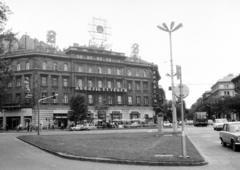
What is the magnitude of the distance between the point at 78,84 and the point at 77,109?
861 cm

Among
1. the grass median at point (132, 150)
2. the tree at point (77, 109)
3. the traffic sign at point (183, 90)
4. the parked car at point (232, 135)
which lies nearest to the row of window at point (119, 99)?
the tree at point (77, 109)

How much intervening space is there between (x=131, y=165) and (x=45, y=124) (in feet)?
151

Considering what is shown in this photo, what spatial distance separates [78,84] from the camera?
5991cm

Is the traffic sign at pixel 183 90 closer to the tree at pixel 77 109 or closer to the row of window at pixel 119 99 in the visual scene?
the tree at pixel 77 109

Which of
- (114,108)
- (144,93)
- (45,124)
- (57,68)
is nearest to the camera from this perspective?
(45,124)

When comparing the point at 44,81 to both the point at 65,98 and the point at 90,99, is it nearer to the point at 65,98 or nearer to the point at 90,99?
the point at 65,98

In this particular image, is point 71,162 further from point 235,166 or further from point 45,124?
point 45,124

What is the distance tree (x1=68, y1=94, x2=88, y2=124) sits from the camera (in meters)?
52.8

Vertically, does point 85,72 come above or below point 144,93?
above

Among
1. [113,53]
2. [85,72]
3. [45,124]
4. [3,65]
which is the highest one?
[113,53]

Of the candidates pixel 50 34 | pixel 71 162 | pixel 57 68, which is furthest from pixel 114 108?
pixel 71 162

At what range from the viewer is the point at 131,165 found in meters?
10.5

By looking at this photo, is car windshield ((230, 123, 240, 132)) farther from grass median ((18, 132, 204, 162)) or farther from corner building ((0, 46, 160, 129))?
corner building ((0, 46, 160, 129))

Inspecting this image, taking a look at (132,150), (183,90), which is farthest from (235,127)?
(132,150)
